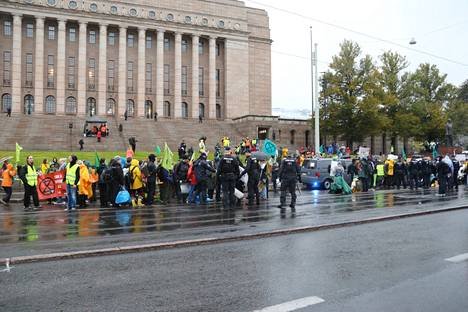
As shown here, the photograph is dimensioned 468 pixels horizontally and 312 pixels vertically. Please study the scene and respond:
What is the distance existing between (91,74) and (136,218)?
187 feet

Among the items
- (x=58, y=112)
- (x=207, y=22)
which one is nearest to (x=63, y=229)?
(x=58, y=112)

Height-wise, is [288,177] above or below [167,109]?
below

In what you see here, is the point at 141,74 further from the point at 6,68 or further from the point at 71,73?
the point at 6,68

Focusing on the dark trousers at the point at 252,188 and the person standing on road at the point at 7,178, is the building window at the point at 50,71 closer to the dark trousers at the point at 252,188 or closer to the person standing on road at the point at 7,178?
the person standing on road at the point at 7,178

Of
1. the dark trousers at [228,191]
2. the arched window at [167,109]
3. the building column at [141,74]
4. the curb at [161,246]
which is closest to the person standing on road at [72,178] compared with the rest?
the dark trousers at [228,191]

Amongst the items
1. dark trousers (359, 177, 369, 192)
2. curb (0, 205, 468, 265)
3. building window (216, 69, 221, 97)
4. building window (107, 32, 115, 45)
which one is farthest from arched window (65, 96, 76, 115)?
curb (0, 205, 468, 265)

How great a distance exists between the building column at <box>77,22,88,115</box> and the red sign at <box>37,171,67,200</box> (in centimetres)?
4675

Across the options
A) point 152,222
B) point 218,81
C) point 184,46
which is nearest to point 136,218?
point 152,222

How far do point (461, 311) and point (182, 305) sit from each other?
303 cm

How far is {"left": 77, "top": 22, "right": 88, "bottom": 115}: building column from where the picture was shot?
207 feet

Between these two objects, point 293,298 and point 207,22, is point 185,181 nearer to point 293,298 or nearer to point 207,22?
point 293,298

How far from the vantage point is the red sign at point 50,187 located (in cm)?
1845

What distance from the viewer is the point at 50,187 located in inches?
730

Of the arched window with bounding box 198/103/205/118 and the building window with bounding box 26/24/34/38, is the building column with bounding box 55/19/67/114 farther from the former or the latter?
the arched window with bounding box 198/103/205/118
